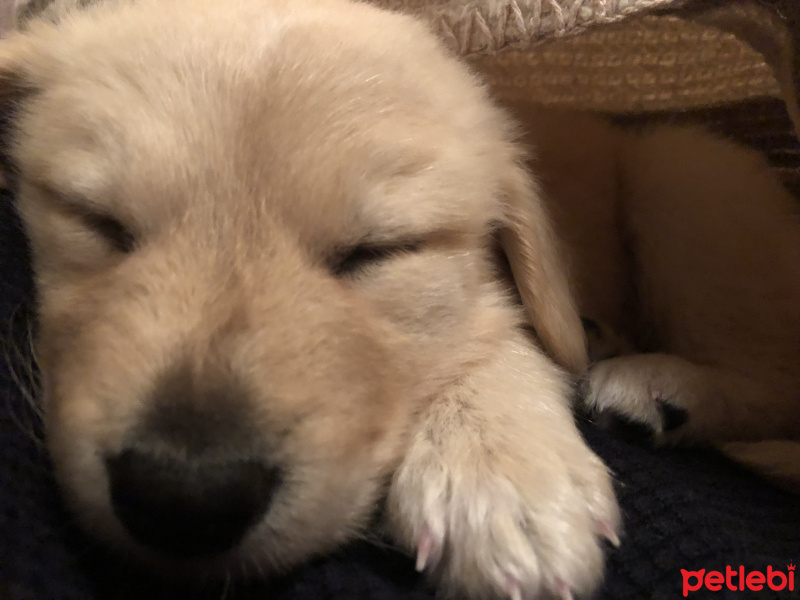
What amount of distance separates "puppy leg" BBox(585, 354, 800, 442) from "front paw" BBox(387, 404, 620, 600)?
0.45 m

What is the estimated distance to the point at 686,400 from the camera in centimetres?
163

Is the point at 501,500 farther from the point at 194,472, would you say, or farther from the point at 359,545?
the point at 194,472

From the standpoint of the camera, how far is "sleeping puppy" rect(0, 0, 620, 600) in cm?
89

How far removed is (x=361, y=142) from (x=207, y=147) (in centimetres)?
27

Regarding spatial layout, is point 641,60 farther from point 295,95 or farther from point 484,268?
point 295,95

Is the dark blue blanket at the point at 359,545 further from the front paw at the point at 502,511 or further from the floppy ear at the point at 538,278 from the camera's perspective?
the floppy ear at the point at 538,278

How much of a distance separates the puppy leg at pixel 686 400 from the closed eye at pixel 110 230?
3.65 ft

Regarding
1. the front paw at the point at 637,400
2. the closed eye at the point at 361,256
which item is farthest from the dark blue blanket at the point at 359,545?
the closed eye at the point at 361,256

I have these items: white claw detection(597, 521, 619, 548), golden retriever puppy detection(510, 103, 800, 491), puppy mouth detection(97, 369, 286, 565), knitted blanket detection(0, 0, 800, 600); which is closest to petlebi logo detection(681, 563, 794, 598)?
knitted blanket detection(0, 0, 800, 600)

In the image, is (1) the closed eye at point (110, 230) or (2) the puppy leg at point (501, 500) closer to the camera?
(2) the puppy leg at point (501, 500)

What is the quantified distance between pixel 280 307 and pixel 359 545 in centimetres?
42

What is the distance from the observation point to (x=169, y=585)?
920mm

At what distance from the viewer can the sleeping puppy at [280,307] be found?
0.89 meters

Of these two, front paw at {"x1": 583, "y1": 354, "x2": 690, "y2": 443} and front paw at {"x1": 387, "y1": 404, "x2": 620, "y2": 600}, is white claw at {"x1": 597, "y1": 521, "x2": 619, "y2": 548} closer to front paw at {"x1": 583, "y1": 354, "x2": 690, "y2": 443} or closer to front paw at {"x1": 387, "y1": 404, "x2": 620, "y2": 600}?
front paw at {"x1": 387, "y1": 404, "x2": 620, "y2": 600}
